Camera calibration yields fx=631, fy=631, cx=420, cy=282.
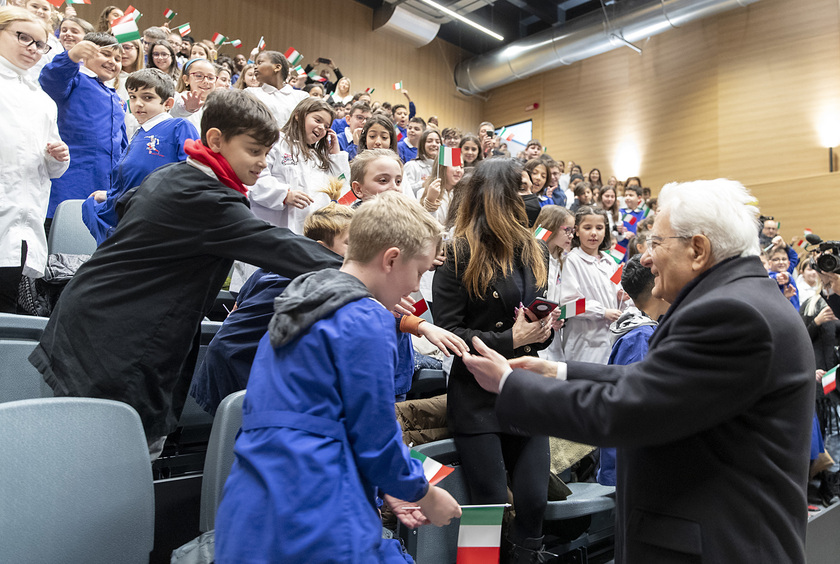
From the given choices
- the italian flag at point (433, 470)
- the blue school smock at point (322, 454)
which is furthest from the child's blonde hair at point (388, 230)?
the italian flag at point (433, 470)

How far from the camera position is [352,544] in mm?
1042

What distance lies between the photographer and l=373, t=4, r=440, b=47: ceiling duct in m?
11.8

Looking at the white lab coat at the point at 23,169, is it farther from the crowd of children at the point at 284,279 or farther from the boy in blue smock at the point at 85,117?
the boy in blue smock at the point at 85,117

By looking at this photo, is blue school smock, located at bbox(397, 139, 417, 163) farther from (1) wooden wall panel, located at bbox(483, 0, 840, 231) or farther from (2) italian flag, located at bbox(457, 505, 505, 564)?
(1) wooden wall panel, located at bbox(483, 0, 840, 231)

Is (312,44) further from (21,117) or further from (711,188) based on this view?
(711,188)

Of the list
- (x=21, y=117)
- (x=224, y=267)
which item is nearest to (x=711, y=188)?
(x=224, y=267)

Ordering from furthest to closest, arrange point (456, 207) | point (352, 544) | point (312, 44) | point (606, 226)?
point (312, 44) < point (606, 226) < point (456, 207) < point (352, 544)

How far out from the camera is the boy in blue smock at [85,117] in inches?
138

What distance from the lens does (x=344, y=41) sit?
11.9 m

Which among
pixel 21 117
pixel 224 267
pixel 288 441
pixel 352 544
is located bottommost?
pixel 352 544

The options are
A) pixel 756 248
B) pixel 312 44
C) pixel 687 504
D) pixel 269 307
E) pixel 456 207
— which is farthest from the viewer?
pixel 312 44

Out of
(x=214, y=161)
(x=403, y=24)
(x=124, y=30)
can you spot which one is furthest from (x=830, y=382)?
(x=403, y=24)

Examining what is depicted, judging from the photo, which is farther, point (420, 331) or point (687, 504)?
point (420, 331)

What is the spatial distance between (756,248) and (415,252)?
29.8 inches
